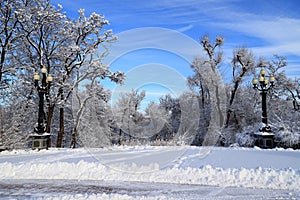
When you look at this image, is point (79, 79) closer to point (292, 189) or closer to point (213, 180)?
point (213, 180)

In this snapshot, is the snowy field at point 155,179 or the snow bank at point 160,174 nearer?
the snowy field at point 155,179

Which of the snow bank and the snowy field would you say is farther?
the snow bank

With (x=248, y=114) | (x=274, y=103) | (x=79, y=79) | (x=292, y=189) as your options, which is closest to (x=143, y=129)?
(x=79, y=79)

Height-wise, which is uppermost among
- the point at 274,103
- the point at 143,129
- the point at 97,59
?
the point at 97,59

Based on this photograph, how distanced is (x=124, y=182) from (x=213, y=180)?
219 centimetres

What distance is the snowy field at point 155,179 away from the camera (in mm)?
5102

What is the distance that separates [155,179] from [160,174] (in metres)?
0.32

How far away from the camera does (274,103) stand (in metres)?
22.4

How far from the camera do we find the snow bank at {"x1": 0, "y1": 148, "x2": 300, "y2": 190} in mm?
5746

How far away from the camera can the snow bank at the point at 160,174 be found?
18.9ft

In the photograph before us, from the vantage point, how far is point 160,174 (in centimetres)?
650

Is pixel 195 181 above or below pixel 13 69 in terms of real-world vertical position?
below

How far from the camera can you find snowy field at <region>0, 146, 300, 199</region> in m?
5.10

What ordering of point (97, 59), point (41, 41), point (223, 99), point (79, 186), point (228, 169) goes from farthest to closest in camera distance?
1. point (223, 99)
2. point (97, 59)
3. point (41, 41)
4. point (228, 169)
5. point (79, 186)
